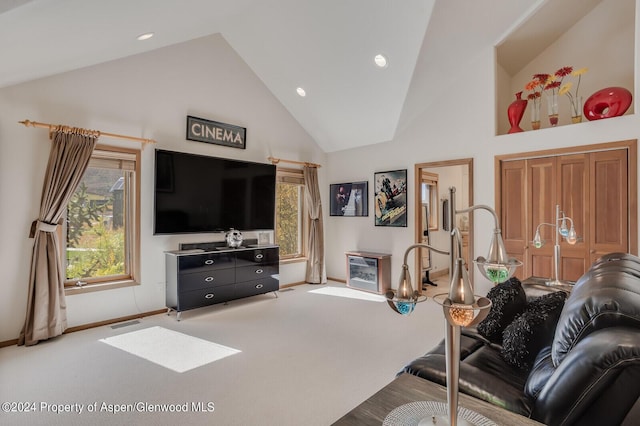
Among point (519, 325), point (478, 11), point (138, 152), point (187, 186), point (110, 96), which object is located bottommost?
point (519, 325)

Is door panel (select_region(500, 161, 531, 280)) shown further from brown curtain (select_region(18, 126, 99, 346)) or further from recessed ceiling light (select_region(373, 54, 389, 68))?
brown curtain (select_region(18, 126, 99, 346))

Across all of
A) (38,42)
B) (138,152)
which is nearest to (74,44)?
(38,42)

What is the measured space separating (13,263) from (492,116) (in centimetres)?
577

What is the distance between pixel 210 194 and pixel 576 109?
4780 mm

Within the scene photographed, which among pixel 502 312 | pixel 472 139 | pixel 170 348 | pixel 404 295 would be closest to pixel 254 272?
pixel 170 348

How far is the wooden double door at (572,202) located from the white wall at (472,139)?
15 cm

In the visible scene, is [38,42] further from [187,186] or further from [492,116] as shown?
[492,116]

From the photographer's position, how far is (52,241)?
3.39m

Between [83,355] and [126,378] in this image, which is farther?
[83,355]

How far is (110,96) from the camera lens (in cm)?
386

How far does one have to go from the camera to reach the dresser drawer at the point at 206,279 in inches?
160

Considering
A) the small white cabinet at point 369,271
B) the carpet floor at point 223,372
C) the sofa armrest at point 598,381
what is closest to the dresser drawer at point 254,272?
the carpet floor at point 223,372

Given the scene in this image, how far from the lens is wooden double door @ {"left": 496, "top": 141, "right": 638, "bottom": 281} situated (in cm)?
354

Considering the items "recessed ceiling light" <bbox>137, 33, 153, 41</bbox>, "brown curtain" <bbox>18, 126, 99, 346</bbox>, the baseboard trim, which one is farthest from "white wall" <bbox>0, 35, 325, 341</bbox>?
"recessed ceiling light" <bbox>137, 33, 153, 41</bbox>
